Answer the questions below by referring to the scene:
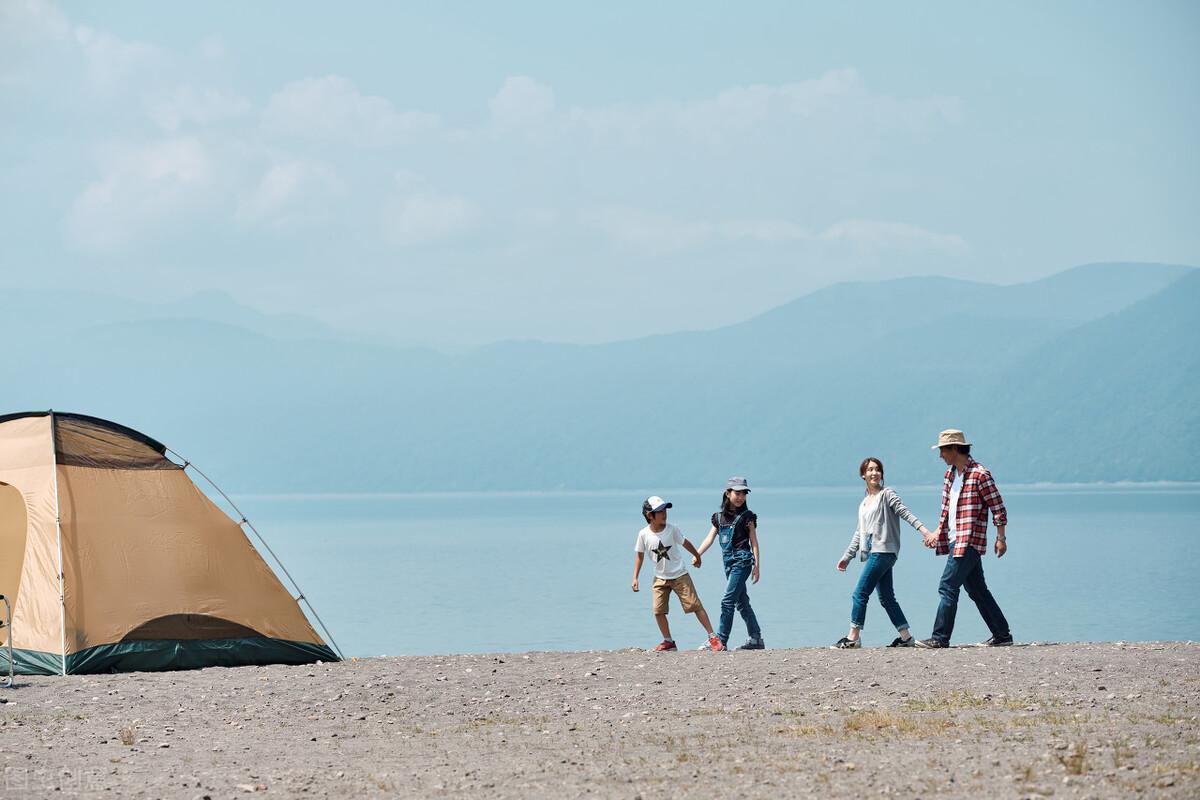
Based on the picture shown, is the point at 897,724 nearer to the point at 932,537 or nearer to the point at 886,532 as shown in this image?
the point at 932,537

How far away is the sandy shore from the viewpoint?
8.09 metres

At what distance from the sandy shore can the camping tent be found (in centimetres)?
65

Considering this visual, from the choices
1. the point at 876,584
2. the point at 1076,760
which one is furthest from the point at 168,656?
the point at 1076,760

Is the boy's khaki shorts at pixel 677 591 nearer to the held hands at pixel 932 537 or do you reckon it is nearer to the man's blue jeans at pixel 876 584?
the man's blue jeans at pixel 876 584

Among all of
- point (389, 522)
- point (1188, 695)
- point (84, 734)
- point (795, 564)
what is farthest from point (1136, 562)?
point (389, 522)

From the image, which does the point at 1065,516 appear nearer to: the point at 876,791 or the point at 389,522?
the point at 389,522

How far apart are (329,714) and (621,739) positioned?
2.76 meters

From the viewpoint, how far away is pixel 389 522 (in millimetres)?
123500

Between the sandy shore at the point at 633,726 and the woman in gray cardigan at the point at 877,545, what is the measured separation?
2.66ft

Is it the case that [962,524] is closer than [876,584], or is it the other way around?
[962,524]

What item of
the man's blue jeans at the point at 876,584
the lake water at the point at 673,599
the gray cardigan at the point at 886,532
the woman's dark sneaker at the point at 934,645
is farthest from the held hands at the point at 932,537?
the lake water at the point at 673,599

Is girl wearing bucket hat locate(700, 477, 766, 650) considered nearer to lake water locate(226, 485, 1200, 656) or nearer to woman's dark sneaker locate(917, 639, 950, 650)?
woman's dark sneaker locate(917, 639, 950, 650)

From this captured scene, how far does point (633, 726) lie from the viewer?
33.3 feet

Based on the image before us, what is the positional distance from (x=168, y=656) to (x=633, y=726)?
566cm
